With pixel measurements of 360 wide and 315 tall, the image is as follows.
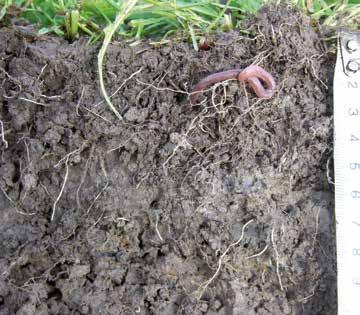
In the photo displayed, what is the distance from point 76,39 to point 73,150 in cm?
30

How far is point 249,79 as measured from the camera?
1354mm

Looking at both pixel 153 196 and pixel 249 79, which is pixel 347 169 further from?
pixel 153 196

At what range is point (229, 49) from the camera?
1401 mm

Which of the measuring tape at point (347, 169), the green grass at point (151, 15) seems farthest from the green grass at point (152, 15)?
the measuring tape at point (347, 169)

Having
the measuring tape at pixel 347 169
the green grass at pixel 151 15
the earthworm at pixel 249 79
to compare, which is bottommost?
the measuring tape at pixel 347 169

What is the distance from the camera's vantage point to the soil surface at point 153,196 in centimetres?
133

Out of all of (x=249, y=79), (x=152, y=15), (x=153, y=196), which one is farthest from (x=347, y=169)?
(x=152, y=15)

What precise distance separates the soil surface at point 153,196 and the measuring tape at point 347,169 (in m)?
0.03

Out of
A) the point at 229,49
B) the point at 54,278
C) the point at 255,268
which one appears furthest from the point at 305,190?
the point at 54,278

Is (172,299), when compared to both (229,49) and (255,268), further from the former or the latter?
(229,49)

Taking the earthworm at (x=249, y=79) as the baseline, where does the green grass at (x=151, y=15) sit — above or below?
above

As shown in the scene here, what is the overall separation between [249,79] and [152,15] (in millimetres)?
325

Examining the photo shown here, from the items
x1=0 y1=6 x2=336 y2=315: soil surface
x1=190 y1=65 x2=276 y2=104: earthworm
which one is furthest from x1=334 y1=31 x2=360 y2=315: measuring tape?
x1=190 y1=65 x2=276 y2=104: earthworm

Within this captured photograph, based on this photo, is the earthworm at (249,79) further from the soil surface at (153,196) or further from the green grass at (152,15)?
the green grass at (152,15)
